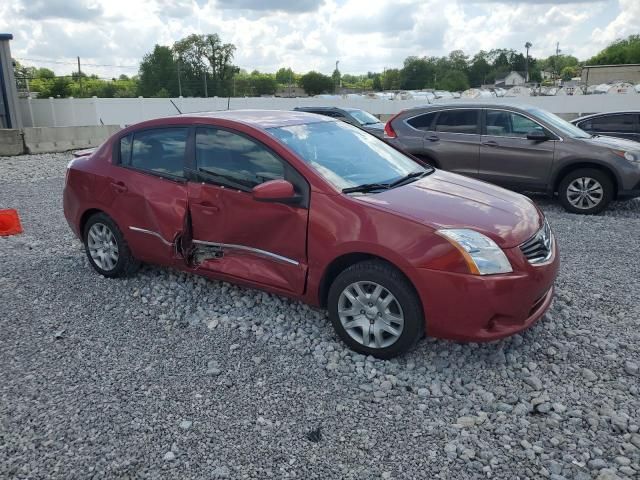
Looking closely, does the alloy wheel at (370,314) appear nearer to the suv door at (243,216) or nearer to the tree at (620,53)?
the suv door at (243,216)

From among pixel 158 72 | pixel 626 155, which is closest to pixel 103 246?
pixel 626 155

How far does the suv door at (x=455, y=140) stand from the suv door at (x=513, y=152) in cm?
16

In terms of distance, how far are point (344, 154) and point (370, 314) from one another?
55.4 inches

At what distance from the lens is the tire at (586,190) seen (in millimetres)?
8164

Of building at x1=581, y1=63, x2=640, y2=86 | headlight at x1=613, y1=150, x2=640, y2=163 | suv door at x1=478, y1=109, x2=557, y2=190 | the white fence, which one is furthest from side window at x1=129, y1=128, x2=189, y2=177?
building at x1=581, y1=63, x2=640, y2=86

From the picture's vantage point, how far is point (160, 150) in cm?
489

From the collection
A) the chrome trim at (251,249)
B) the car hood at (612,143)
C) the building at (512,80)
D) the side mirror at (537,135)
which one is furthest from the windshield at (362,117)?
the building at (512,80)

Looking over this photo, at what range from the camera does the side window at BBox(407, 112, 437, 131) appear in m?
9.49

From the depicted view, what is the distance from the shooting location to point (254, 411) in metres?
3.29

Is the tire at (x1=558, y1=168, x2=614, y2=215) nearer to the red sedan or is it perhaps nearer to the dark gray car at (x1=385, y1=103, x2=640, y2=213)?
the dark gray car at (x1=385, y1=103, x2=640, y2=213)

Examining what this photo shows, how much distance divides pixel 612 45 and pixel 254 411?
456ft

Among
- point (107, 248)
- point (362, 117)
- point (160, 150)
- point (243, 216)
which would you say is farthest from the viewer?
point (362, 117)

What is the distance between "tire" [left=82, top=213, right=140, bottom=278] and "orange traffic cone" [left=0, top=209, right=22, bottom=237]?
2.40m

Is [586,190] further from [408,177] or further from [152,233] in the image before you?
[152,233]
